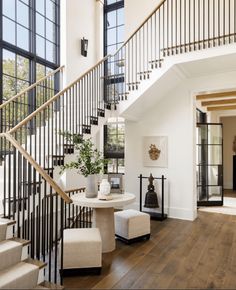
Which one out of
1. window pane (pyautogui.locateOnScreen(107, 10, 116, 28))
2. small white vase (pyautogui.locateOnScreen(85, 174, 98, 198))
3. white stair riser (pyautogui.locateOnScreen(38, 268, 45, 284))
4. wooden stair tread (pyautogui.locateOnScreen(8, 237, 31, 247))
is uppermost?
window pane (pyautogui.locateOnScreen(107, 10, 116, 28))

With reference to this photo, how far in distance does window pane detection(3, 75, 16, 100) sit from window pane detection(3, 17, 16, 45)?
0.73m

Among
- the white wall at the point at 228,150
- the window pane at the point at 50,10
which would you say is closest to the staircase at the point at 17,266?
the window pane at the point at 50,10

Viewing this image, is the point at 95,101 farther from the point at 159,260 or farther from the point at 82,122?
the point at 159,260

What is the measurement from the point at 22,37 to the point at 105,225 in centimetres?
411

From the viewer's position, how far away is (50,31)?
599 cm

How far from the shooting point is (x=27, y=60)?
17.8 feet

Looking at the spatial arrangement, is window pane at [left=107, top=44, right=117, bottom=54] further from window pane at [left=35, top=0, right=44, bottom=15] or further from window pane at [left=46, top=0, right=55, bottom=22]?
→ window pane at [left=35, top=0, right=44, bottom=15]

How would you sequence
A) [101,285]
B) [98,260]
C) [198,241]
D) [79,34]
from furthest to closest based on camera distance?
[79,34] → [198,241] → [98,260] → [101,285]

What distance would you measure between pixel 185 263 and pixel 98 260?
1.13 meters

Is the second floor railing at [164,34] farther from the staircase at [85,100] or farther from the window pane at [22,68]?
the window pane at [22,68]

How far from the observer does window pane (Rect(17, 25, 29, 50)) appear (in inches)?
204

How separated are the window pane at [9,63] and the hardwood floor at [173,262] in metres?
3.73

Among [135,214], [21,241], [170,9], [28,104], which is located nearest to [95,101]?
[28,104]

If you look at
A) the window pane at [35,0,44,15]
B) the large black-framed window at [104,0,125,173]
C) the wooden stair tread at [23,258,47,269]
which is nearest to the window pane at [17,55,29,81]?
the window pane at [35,0,44,15]
